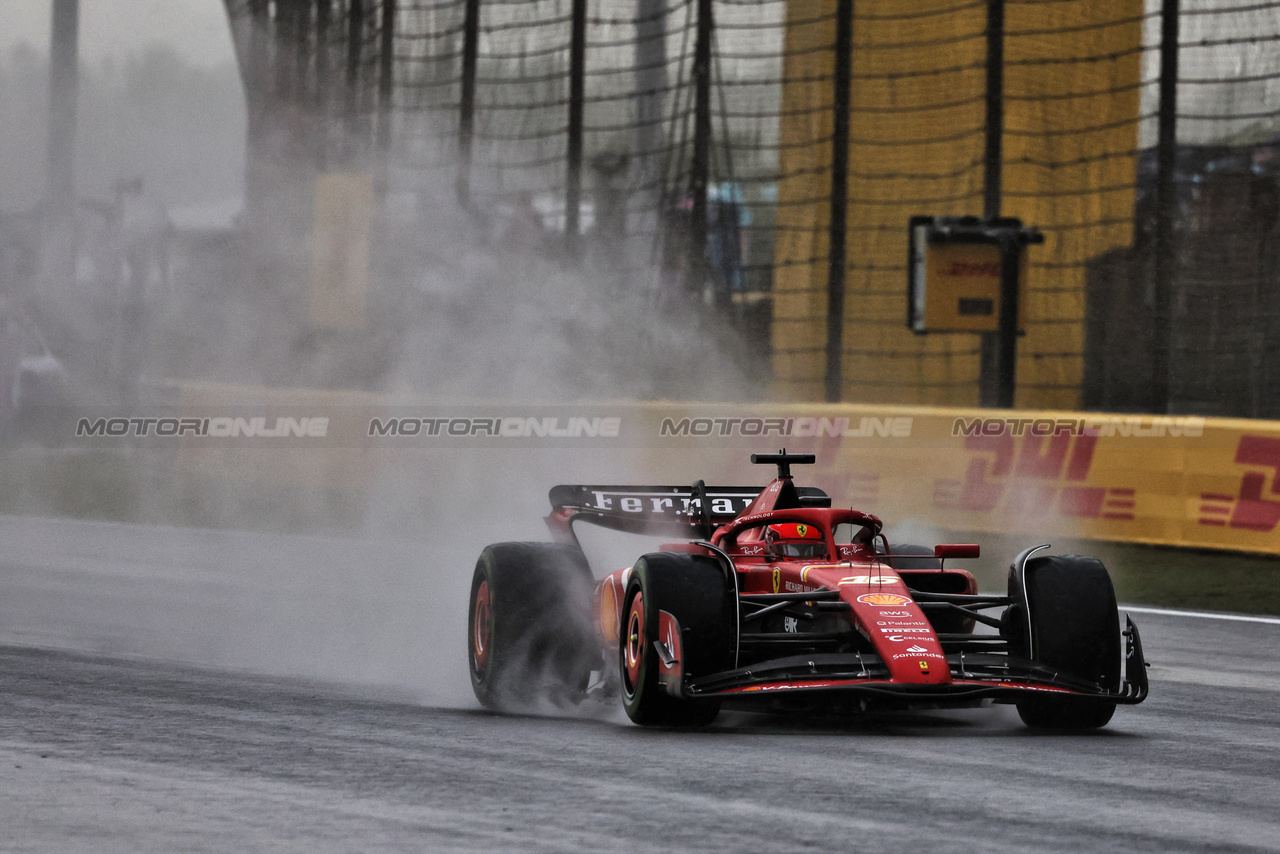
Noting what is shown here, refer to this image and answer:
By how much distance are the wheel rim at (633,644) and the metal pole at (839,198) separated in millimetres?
11548

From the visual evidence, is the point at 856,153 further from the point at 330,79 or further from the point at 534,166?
the point at 330,79

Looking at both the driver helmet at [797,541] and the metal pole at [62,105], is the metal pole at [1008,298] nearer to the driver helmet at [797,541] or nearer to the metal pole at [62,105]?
the metal pole at [62,105]

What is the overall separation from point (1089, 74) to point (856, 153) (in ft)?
8.56

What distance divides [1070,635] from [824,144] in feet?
45.3

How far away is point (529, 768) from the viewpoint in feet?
20.2

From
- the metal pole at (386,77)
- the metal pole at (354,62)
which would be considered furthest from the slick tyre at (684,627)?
the metal pole at (386,77)

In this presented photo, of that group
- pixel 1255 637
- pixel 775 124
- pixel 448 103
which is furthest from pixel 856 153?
pixel 1255 637

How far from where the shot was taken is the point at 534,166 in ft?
70.5

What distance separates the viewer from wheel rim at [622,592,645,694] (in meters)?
7.20

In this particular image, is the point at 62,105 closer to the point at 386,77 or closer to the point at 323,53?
the point at 323,53

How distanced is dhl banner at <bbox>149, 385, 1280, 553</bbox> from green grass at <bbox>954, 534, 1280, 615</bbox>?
209 millimetres

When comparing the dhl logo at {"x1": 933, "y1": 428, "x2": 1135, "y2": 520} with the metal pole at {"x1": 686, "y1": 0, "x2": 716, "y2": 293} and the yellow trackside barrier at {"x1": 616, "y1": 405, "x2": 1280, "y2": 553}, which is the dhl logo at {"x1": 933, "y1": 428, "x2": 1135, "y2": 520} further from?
the metal pole at {"x1": 686, "y1": 0, "x2": 716, "y2": 293}

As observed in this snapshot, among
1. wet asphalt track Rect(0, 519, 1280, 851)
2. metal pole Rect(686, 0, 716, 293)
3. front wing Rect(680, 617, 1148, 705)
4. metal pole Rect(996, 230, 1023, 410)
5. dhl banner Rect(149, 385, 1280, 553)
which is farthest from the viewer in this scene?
metal pole Rect(686, 0, 716, 293)

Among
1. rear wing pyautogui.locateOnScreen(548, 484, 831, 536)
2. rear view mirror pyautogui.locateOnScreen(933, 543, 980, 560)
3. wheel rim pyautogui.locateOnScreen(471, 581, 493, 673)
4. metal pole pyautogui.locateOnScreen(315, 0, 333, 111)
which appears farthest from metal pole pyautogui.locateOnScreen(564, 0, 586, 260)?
rear view mirror pyautogui.locateOnScreen(933, 543, 980, 560)
